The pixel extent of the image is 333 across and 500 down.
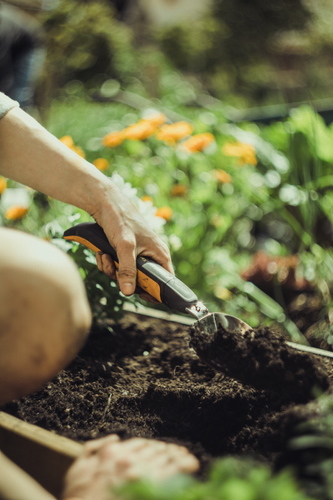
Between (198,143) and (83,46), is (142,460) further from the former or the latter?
(83,46)

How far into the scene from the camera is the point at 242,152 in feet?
7.73

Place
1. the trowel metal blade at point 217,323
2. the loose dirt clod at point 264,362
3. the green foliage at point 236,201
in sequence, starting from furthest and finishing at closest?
1. the green foliage at point 236,201
2. the trowel metal blade at point 217,323
3. the loose dirt clod at point 264,362

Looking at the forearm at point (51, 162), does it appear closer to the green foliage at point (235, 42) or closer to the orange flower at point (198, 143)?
the orange flower at point (198, 143)

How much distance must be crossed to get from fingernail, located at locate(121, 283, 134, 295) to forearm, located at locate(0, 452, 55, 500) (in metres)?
0.52

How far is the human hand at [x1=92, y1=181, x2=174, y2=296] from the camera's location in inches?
47.6

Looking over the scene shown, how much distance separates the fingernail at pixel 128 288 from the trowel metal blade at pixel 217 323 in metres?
0.16

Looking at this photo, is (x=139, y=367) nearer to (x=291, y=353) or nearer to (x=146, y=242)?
(x=146, y=242)

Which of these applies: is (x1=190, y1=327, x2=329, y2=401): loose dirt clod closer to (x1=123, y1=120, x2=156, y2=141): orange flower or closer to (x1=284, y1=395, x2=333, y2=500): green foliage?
(x1=284, y1=395, x2=333, y2=500): green foliage

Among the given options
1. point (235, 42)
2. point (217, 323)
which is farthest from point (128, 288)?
point (235, 42)

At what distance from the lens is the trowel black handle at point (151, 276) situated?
1.17 m

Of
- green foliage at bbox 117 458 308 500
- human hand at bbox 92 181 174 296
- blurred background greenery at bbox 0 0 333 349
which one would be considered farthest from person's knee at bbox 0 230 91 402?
blurred background greenery at bbox 0 0 333 349

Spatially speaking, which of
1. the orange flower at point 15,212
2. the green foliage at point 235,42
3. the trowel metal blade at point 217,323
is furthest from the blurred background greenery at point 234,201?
the green foliage at point 235,42

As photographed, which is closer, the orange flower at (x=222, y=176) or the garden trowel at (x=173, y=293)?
the garden trowel at (x=173, y=293)

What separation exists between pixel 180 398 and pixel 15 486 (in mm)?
524
